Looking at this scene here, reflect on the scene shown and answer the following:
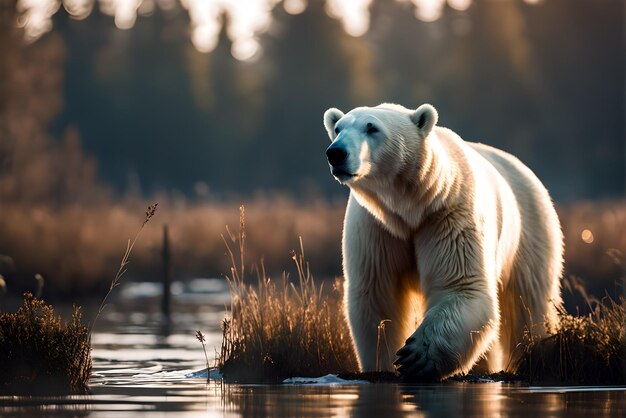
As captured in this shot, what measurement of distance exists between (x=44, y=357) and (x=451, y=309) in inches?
105

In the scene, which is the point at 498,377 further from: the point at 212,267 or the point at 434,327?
the point at 212,267

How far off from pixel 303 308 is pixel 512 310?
5.24 feet

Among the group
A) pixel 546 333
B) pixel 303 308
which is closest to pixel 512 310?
pixel 546 333

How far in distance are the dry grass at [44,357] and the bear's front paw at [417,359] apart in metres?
2.06

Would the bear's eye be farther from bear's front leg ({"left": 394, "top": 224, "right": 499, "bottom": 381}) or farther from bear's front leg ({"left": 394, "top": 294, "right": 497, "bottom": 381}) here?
bear's front leg ({"left": 394, "top": 294, "right": 497, "bottom": 381})

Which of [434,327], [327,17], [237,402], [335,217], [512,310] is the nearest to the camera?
[237,402]

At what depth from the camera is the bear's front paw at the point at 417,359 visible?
29.5 ft

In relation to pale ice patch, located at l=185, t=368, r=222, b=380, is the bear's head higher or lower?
higher

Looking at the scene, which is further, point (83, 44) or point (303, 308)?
point (83, 44)

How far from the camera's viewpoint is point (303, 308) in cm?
1018

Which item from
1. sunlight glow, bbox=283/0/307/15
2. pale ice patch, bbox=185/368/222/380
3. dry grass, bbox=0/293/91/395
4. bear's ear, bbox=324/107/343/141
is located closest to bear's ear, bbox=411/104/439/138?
bear's ear, bbox=324/107/343/141

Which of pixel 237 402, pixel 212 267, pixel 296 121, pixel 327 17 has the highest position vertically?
pixel 327 17

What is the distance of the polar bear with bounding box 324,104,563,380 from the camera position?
9.04 metres

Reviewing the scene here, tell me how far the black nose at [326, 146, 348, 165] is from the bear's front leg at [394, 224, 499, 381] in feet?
3.23
